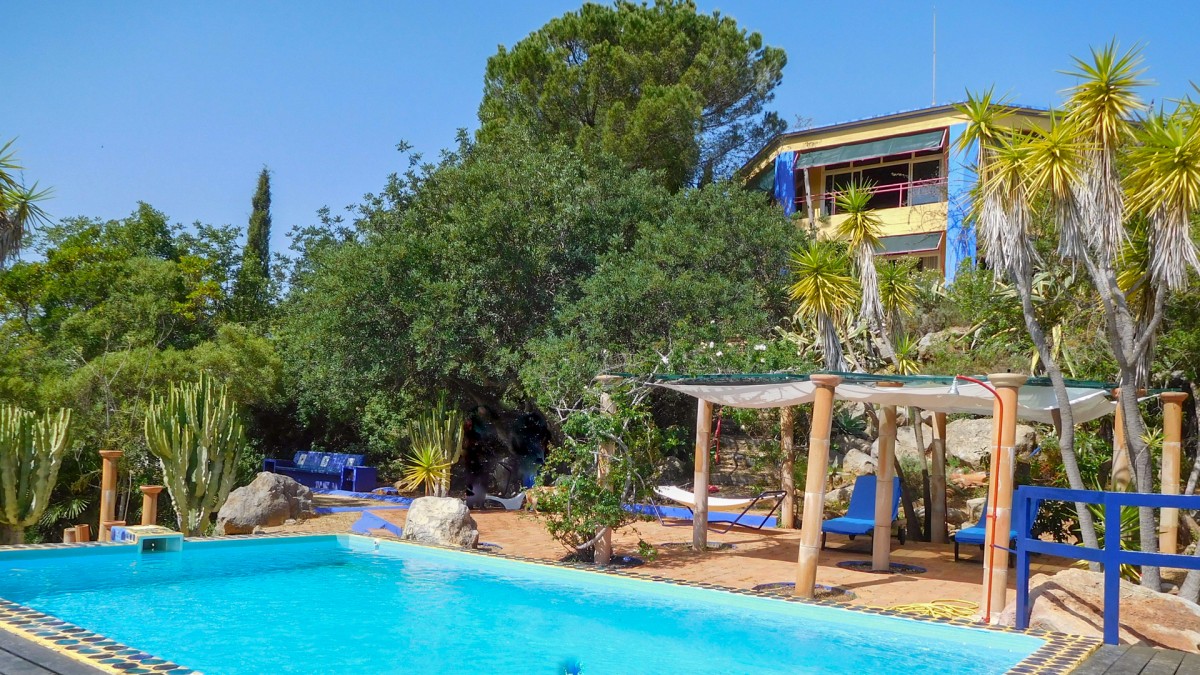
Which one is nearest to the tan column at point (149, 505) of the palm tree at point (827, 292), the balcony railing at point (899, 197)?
the palm tree at point (827, 292)

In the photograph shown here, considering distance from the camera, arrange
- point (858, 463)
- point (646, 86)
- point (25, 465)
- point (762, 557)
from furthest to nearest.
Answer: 1. point (646, 86)
2. point (858, 463)
3. point (25, 465)
4. point (762, 557)

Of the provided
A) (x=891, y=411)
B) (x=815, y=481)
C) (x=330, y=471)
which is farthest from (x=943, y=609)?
(x=330, y=471)

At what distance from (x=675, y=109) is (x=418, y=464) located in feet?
37.0

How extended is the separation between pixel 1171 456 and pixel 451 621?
7.19 m

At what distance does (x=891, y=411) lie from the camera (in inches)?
417

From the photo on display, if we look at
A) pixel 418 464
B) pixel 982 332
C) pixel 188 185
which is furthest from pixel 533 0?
pixel 982 332

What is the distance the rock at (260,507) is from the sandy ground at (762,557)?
283 mm

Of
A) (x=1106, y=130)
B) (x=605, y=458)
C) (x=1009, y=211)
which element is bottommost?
(x=605, y=458)

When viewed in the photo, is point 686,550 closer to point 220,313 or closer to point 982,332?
point 982,332

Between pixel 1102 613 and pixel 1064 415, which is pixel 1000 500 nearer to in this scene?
pixel 1102 613

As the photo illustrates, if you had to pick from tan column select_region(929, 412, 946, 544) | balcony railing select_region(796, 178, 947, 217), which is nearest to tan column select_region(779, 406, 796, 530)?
tan column select_region(929, 412, 946, 544)

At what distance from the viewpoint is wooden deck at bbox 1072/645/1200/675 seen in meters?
5.62

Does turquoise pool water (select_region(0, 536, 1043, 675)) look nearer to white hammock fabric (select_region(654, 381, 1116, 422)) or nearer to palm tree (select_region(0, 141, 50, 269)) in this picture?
white hammock fabric (select_region(654, 381, 1116, 422))

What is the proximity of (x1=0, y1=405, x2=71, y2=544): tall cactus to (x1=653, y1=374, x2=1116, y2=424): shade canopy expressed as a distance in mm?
8800
